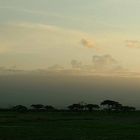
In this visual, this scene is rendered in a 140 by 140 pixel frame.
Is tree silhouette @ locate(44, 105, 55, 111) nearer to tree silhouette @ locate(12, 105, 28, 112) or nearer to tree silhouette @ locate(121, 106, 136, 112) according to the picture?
tree silhouette @ locate(12, 105, 28, 112)

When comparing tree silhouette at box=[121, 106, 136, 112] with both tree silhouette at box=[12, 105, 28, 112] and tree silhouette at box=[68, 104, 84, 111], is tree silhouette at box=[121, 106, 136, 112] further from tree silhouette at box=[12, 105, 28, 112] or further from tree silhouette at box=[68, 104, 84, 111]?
tree silhouette at box=[12, 105, 28, 112]

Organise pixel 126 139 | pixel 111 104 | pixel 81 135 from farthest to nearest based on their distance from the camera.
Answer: pixel 111 104 → pixel 81 135 → pixel 126 139

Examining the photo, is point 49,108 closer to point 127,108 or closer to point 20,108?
point 20,108

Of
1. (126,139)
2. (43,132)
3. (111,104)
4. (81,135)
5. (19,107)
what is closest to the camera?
(126,139)

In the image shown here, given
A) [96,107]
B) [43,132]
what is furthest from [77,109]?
[43,132]

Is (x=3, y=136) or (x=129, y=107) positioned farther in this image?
(x=129, y=107)

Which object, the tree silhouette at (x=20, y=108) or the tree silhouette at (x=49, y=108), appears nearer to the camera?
the tree silhouette at (x=20, y=108)

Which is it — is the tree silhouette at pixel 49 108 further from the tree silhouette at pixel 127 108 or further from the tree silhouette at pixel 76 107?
the tree silhouette at pixel 127 108

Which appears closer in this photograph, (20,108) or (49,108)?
(20,108)

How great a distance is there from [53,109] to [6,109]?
8.62m

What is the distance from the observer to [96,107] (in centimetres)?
8488

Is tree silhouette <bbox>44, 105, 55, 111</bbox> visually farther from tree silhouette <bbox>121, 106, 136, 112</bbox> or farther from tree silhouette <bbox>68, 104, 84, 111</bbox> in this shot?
tree silhouette <bbox>121, 106, 136, 112</bbox>

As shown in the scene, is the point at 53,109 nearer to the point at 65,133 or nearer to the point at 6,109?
the point at 6,109

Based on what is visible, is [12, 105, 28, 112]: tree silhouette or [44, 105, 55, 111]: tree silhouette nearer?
[12, 105, 28, 112]: tree silhouette
